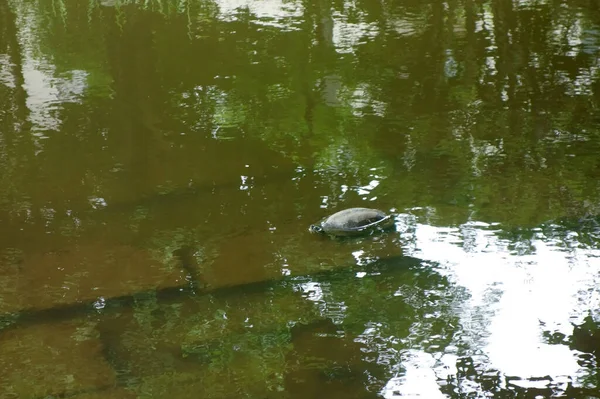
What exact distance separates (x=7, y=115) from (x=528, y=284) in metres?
4.51

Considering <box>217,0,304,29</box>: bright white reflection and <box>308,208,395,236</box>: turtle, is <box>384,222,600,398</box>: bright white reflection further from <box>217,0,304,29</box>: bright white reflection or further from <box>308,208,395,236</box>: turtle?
<box>217,0,304,29</box>: bright white reflection

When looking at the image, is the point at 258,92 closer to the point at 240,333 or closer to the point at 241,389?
the point at 240,333

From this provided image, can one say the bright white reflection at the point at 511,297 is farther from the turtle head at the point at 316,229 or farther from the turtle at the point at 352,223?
the turtle head at the point at 316,229

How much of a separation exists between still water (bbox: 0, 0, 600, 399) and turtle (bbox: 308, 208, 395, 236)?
7 centimetres

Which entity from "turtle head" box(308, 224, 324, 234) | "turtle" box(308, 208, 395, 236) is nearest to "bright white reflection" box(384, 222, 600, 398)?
"turtle" box(308, 208, 395, 236)

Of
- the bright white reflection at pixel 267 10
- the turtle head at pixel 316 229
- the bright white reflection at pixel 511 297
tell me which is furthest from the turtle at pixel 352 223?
the bright white reflection at pixel 267 10

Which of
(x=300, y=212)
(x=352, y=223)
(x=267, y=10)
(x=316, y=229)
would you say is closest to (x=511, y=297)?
(x=352, y=223)

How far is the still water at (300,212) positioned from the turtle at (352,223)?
0.07 meters

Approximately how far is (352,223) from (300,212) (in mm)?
444

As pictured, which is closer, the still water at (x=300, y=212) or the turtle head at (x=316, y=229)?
the still water at (x=300, y=212)

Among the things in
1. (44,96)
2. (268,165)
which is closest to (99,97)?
(44,96)

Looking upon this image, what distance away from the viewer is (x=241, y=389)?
3.16 meters

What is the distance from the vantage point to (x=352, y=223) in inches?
169

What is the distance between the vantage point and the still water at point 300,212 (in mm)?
3312
